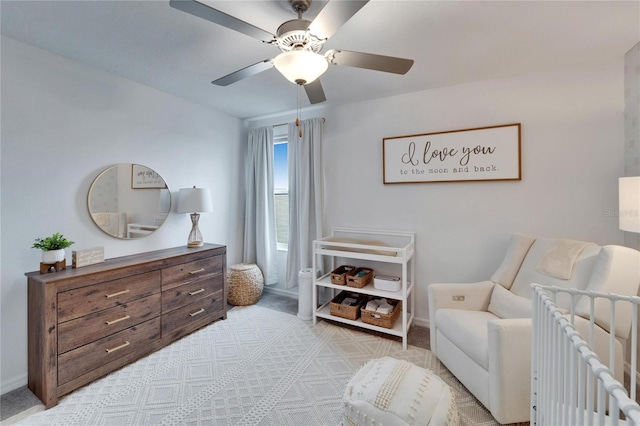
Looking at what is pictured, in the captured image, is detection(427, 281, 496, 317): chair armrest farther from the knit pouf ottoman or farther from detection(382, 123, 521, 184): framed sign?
detection(382, 123, 521, 184): framed sign

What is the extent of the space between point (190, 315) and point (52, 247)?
1.21 meters

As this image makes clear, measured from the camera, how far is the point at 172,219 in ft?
9.96

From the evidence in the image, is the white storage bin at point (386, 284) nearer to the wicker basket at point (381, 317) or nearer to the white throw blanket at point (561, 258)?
the wicker basket at point (381, 317)

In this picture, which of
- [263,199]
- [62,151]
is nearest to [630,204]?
[263,199]

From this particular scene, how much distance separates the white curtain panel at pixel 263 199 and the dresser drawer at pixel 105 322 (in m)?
1.46

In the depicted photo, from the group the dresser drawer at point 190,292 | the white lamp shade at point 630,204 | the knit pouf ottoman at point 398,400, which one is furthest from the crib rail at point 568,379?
the dresser drawer at point 190,292

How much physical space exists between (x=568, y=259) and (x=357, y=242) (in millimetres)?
1765

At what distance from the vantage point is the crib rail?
607 millimetres

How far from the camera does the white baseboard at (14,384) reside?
1893mm

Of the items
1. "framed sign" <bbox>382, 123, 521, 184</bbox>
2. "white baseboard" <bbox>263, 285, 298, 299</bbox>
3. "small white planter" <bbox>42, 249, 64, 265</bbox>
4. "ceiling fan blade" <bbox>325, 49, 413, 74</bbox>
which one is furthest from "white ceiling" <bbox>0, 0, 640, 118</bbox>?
"white baseboard" <bbox>263, 285, 298, 299</bbox>

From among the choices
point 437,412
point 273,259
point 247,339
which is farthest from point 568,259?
point 273,259

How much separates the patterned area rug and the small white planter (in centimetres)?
92

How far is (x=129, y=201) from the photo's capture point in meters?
2.61

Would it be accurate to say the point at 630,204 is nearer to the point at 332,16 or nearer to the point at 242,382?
Result: the point at 332,16
